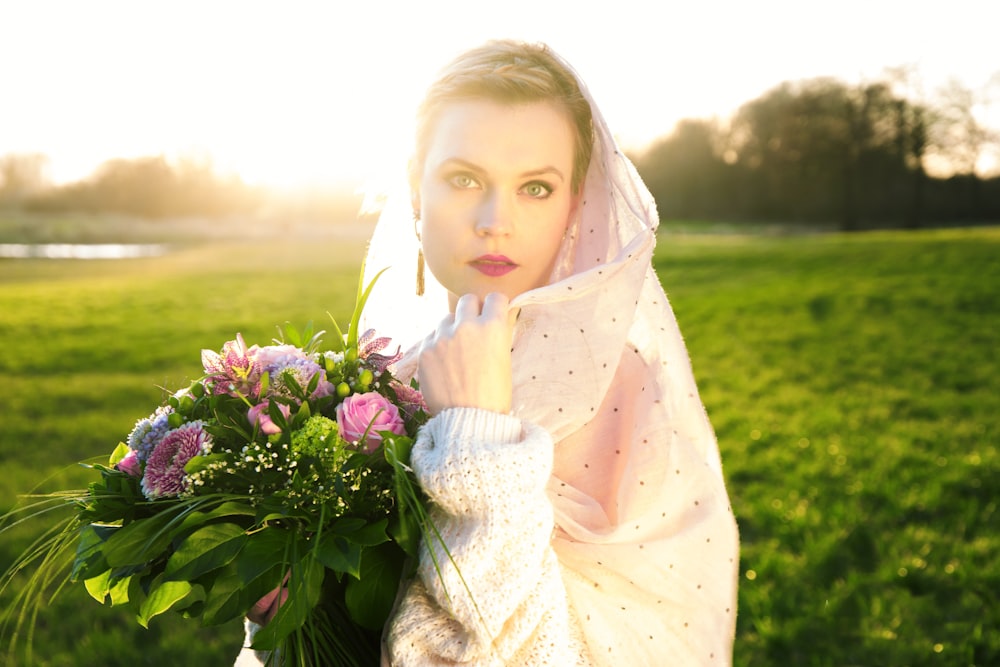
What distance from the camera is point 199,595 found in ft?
5.91

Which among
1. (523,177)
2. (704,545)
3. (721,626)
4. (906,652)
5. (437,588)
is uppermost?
(523,177)

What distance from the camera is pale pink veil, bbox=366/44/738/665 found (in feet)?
6.81

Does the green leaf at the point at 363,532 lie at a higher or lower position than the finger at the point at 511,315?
lower

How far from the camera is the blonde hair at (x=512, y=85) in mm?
2232

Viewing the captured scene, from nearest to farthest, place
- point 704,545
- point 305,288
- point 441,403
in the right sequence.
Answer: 1. point 441,403
2. point 704,545
3. point 305,288

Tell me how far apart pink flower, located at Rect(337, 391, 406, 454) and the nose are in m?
0.65

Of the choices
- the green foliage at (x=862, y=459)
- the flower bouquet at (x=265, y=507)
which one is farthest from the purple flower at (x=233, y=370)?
the green foliage at (x=862, y=459)

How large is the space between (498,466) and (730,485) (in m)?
6.19

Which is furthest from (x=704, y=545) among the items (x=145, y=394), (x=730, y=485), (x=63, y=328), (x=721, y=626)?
(x=63, y=328)

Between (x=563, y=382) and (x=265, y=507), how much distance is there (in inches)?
32.4

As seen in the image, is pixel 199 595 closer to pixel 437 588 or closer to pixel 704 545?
pixel 437 588

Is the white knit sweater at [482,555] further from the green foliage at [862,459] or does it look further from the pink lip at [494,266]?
the green foliage at [862,459]

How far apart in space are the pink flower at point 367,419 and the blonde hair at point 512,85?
0.95 meters

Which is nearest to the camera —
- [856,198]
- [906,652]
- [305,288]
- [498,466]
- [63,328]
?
[498,466]
